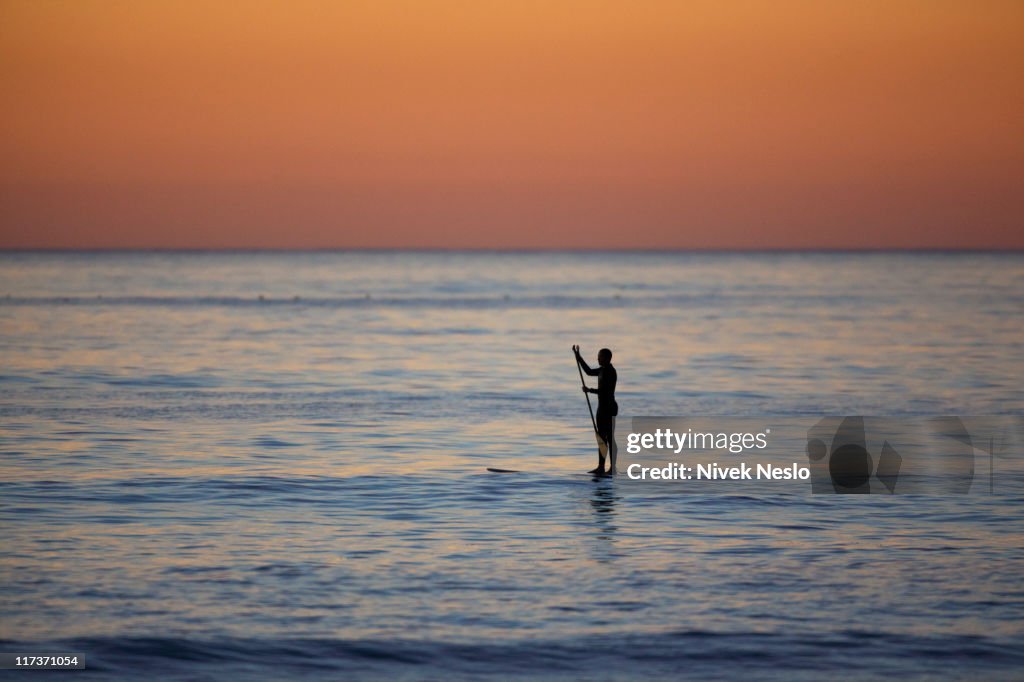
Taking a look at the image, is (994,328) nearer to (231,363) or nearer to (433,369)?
(433,369)

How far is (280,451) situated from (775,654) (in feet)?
41.4

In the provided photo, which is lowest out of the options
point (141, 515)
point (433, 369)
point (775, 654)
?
point (775, 654)

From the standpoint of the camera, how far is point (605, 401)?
18250 mm

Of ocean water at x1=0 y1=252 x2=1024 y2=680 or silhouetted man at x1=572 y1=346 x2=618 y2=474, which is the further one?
silhouetted man at x1=572 y1=346 x2=618 y2=474

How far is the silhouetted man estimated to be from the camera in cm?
1805

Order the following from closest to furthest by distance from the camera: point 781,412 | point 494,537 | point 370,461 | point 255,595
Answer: point 255,595
point 494,537
point 370,461
point 781,412

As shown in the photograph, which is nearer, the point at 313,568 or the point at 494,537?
the point at 313,568

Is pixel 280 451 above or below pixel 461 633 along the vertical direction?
above

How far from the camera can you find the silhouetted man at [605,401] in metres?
18.0

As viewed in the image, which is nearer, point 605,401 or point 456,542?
point 456,542

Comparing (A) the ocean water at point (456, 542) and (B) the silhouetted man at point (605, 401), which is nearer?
(A) the ocean water at point (456, 542)

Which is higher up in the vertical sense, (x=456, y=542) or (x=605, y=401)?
(x=605, y=401)

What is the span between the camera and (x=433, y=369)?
38000 mm

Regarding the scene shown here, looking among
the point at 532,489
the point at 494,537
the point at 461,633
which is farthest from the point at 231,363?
the point at 461,633
